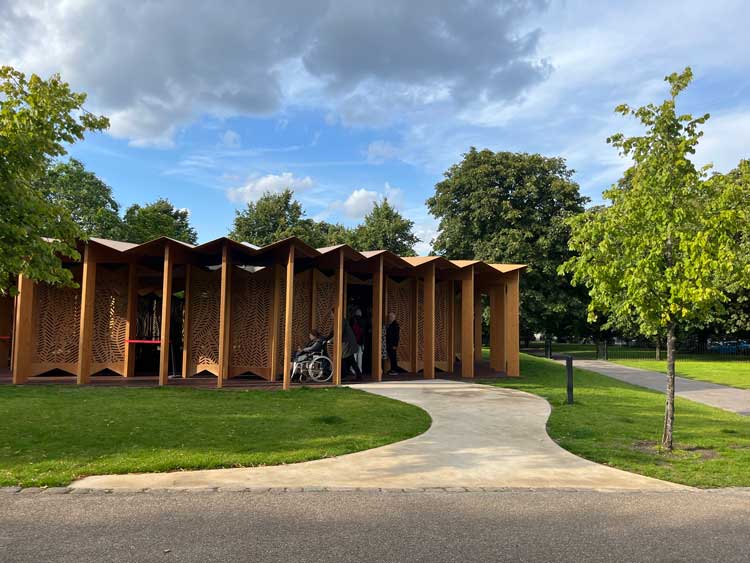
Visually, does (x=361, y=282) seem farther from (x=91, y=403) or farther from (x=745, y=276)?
(x=745, y=276)

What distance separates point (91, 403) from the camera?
10.3 m

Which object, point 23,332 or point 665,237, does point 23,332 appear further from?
point 665,237

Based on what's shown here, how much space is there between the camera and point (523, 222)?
31.0 meters

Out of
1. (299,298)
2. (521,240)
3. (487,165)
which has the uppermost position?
(487,165)

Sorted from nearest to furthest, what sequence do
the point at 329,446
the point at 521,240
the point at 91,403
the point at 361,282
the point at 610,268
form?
the point at 329,446 < the point at 610,268 < the point at 91,403 < the point at 361,282 < the point at 521,240

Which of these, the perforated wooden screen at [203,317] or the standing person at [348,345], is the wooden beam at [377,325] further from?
the perforated wooden screen at [203,317]

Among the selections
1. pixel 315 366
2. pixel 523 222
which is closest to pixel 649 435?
pixel 315 366

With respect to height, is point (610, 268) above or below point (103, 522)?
above

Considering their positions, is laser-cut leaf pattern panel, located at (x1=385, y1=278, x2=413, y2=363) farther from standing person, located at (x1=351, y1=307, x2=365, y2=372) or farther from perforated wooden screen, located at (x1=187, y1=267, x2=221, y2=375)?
perforated wooden screen, located at (x1=187, y1=267, x2=221, y2=375)

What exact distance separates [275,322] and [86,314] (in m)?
4.40

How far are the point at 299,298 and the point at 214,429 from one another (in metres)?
7.48

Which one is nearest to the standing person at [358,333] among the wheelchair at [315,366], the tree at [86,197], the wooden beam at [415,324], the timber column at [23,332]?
the wheelchair at [315,366]

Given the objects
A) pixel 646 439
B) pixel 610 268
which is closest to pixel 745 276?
pixel 610 268

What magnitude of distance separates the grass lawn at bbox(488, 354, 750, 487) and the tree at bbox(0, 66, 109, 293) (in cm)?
749
